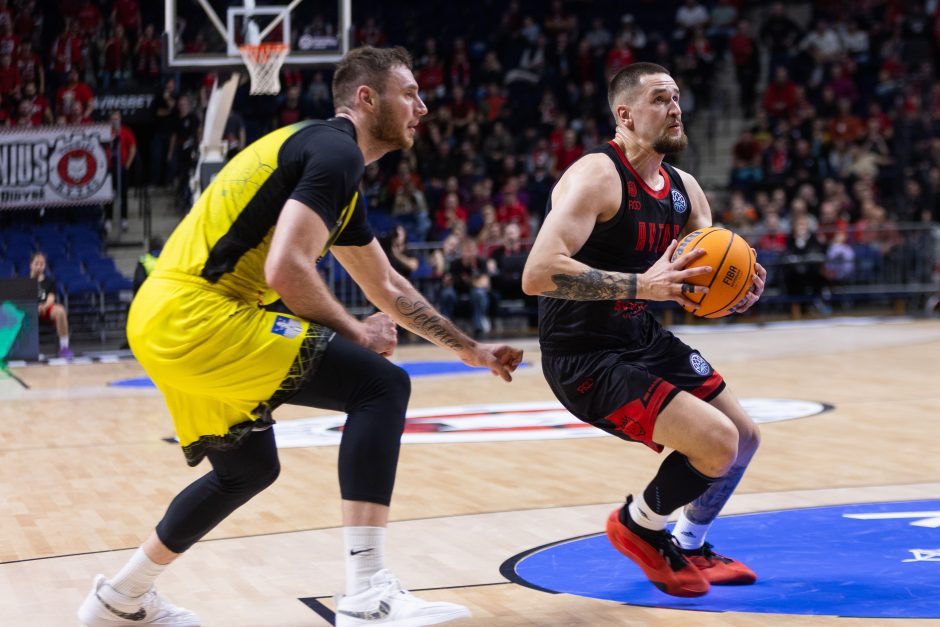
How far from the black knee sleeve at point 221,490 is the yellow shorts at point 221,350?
0.07 meters

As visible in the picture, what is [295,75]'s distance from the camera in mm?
19016

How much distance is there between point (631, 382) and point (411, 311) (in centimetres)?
90

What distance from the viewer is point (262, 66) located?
1325cm

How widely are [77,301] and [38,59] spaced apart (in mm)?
4591

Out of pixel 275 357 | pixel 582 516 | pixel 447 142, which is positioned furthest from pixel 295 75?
pixel 275 357

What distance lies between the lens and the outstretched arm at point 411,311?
4.25 m

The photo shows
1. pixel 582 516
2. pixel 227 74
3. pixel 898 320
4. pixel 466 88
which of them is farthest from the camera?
pixel 466 88

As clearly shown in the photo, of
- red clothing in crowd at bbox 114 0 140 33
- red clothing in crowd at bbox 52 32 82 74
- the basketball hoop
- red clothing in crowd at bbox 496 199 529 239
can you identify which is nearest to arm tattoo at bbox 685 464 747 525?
the basketball hoop

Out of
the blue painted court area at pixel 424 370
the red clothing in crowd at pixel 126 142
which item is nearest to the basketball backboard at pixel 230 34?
the blue painted court area at pixel 424 370

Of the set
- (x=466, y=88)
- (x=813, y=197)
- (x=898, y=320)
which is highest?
(x=466, y=88)

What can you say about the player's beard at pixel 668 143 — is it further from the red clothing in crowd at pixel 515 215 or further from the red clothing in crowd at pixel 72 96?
the red clothing in crowd at pixel 72 96

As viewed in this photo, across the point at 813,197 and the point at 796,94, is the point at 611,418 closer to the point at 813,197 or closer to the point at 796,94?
the point at 813,197

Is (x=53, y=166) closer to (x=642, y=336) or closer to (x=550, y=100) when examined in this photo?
(x=550, y=100)

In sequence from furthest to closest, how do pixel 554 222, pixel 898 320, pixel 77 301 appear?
pixel 898 320, pixel 77 301, pixel 554 222
